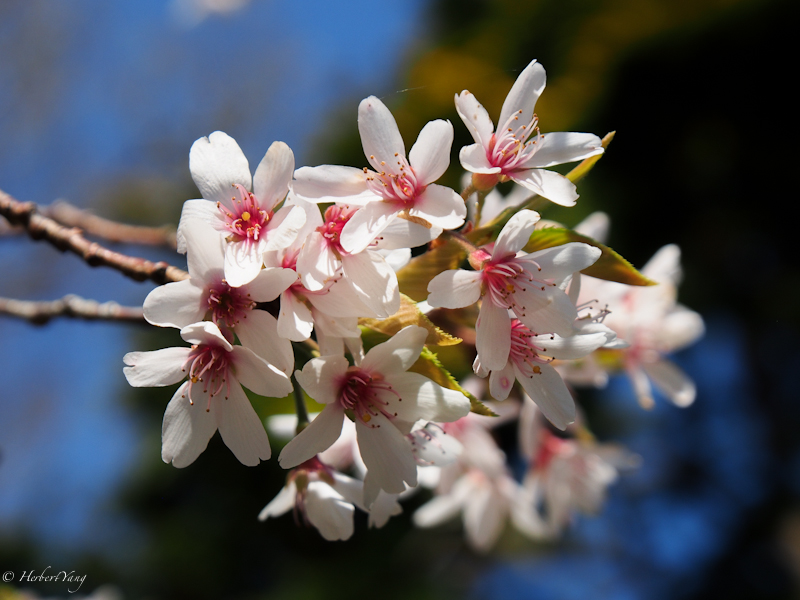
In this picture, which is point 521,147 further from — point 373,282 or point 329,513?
point 329,513

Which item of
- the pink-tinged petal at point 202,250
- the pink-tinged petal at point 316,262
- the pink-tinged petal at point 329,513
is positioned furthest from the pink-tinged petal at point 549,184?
the pink-tinged petal at point 329,513

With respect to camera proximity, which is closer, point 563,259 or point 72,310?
point 563,259

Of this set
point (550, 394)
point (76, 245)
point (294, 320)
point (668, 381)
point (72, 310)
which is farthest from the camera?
point (668, 381)

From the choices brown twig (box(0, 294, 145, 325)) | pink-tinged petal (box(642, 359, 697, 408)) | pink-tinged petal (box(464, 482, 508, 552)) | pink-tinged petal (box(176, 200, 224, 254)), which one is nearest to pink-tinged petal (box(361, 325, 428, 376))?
pink-tinged petal (box(176, 200, 224, 254))

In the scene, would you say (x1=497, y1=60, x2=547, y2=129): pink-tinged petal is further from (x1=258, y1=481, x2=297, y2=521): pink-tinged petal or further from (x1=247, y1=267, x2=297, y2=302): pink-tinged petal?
(x1=258, y1=481, x2=297, y2=521): pink-tinged petal

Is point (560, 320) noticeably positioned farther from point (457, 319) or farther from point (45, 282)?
point (45, 282)

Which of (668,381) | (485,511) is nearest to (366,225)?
(668,381)
